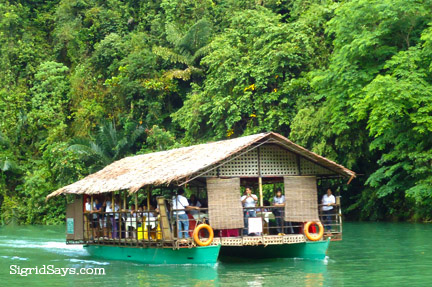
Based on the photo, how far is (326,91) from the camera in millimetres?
25062

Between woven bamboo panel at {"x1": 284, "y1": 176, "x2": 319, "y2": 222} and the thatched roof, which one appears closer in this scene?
the thatched roof

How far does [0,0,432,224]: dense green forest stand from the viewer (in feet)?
75.0

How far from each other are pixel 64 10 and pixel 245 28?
1266 cm

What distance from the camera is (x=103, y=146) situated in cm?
3109

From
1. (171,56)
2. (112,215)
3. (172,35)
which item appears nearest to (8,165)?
(171,56)

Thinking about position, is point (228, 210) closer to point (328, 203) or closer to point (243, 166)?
point (243, 166)

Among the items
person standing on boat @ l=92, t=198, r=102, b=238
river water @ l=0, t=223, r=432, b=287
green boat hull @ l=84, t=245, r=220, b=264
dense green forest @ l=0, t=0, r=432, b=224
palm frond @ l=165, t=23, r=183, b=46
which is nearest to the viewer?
river water @ l=0, t=223, r=432, b=287

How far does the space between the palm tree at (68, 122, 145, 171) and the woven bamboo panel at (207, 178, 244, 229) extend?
1653 cm

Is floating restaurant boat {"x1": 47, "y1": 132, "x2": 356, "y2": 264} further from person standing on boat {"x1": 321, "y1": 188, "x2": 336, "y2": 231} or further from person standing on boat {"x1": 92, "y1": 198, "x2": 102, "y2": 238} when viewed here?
person standing on boat {"x1": 92, "y1": 198, "x2": 102, "y2": 238}

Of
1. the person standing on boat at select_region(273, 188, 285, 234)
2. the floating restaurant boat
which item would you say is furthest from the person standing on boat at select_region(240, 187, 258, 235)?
the person standing on boat at select_region(273, 188, 285, 234)

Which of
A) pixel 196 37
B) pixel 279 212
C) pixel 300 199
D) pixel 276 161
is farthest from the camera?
pixel 196 37

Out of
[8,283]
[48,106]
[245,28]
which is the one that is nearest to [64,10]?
[48,106]

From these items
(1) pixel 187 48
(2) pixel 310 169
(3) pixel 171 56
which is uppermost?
(1) pixel 187 48

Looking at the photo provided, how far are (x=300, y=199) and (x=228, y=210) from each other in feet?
5.44
